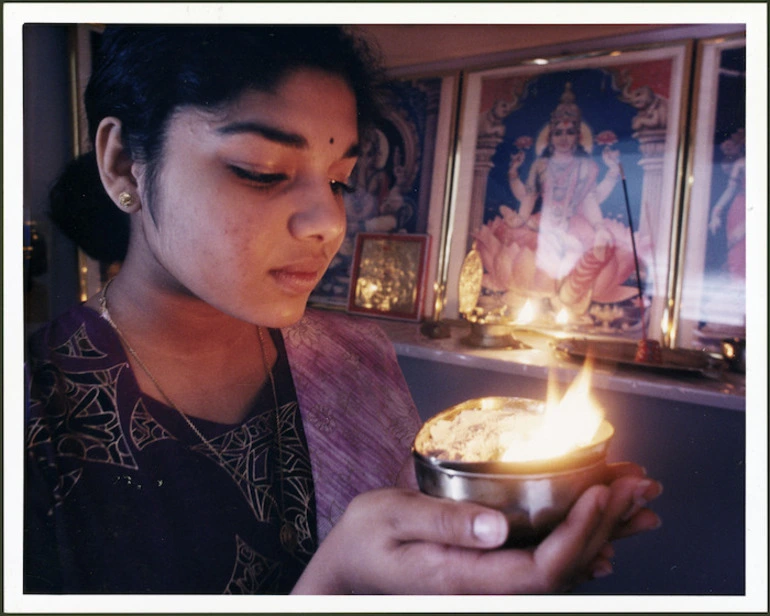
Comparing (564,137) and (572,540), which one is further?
(564,137)

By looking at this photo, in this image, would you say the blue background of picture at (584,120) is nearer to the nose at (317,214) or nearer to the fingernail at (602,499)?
the nose at (317,214)

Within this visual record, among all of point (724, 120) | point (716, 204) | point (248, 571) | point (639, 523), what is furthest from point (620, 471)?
point (724, 120)

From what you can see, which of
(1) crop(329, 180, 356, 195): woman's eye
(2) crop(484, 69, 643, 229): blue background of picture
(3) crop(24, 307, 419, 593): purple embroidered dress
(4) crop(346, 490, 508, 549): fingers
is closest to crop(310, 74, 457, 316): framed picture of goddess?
(1) crop(329, 180, 356, 195): woman's eye

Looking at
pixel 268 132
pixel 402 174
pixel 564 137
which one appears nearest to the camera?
pixel 268 132

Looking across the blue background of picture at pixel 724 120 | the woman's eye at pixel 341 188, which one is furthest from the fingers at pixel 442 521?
the blue background of picture at pixel 724 120

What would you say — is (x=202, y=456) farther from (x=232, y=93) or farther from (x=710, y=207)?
(x=710, y=207)

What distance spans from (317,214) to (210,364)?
258mm

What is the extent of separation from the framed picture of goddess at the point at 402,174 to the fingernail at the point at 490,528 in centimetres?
41

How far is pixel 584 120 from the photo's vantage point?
967 mm

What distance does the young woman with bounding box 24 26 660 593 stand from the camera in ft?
2.13

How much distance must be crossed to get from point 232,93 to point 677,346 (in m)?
0.93

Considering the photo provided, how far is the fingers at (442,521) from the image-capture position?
0.54m

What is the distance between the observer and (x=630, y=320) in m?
1.04

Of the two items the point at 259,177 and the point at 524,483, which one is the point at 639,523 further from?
the point at 259,177
